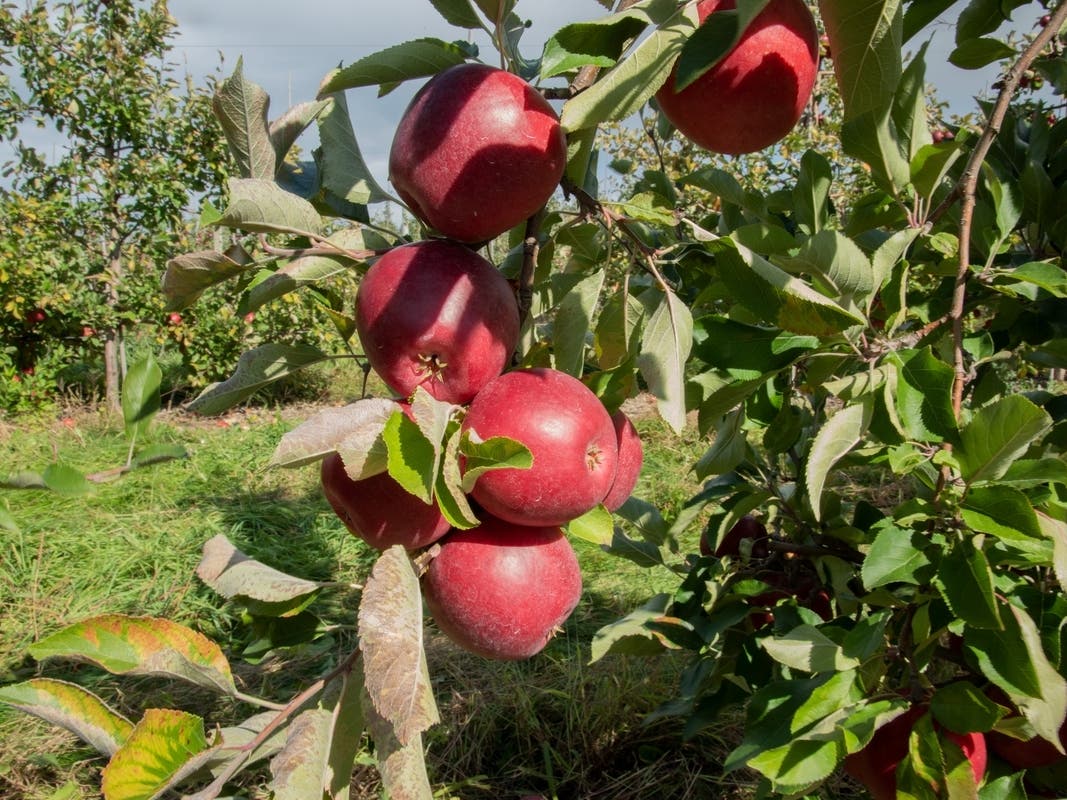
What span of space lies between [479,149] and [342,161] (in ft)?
0.75

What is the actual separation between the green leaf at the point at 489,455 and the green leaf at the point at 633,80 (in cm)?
25

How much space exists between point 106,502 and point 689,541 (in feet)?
8.59

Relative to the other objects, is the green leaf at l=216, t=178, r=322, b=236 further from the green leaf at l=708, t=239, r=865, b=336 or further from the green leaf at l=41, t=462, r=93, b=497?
the green leaf at l=708, t=239, r=865, b=336

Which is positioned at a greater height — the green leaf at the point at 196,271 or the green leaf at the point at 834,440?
the green leaf at the point at 196,271

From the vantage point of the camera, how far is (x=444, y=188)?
0.64m

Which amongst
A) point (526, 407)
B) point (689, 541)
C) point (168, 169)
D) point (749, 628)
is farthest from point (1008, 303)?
point (168, 169)

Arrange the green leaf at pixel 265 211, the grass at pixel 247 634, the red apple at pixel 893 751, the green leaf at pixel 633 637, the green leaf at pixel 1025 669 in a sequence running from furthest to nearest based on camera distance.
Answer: the grass at pixel 247 634
the green leaf at pixel 633 637
the red apple at pixel 893 751
the green leaf at pixel 1025 669
the green leaf at pixel 265 211

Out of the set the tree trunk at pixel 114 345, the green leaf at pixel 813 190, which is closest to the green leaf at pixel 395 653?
the green leaf at pixel 813 190

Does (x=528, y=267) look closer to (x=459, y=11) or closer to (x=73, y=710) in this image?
(x=459, y=11)

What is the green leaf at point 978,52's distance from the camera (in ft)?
3.20

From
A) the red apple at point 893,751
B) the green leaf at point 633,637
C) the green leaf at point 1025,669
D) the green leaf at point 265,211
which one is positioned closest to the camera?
the green leaf at point 265,211

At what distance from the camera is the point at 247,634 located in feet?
8.36

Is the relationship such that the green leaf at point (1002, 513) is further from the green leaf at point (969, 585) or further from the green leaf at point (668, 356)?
the green leaf at point (668, 356)

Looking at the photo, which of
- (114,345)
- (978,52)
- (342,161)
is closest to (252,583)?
(342,161)
